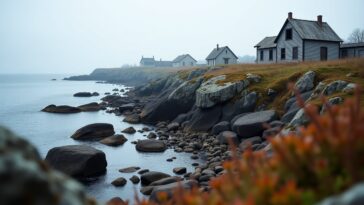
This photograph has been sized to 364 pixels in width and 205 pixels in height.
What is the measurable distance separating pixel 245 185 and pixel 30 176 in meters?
2.12

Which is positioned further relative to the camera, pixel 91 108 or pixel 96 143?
pixel 91 108

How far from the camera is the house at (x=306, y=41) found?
155 feet

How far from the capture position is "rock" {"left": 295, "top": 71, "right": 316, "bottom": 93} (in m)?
29.8

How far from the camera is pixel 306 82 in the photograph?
30031mm

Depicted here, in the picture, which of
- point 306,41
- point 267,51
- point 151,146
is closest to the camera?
point 151,146

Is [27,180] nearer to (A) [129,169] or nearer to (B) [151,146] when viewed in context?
(A) [129,169]

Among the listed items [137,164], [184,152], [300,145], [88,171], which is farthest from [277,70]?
[300,145]

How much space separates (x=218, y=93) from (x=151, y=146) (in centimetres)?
1021

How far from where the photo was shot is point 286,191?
9.84 feet

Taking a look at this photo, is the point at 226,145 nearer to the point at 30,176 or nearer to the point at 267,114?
the point at 267,114

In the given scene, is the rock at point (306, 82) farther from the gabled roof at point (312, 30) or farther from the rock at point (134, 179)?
the gabled roof at point (312, 30)

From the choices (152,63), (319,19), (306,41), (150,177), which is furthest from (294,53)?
(152,63)

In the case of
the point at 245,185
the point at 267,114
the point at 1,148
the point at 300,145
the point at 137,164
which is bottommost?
the point at 137,164

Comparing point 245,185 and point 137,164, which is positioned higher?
point 245,185
